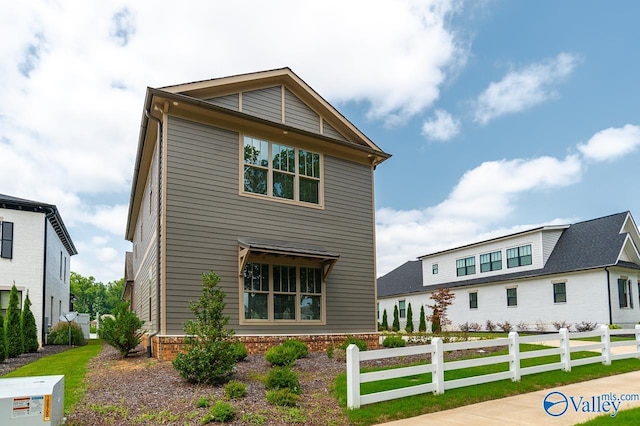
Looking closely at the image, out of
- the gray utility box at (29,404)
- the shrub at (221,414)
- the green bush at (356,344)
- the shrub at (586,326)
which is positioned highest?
the gray utility box at (29,404)

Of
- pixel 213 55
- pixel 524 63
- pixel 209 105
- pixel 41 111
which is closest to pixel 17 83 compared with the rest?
pixel 41 111

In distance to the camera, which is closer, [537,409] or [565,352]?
[537,409]

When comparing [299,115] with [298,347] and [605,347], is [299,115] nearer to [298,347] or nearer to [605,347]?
[298,347]

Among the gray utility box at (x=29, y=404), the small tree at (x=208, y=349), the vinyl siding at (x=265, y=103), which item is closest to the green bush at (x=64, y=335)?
the vinyl siding at (x=265, y=103)

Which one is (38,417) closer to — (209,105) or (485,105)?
(209,105)

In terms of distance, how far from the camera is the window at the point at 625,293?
83.7 feet

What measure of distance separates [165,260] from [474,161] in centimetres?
1657

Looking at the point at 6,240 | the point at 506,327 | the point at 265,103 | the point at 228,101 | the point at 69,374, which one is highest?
the point at 265,103

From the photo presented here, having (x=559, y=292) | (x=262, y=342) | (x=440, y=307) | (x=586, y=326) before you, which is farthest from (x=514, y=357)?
(x=559, y=292)

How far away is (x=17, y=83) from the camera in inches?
606

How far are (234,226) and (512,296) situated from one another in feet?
74.0

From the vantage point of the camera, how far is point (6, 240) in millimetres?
20641

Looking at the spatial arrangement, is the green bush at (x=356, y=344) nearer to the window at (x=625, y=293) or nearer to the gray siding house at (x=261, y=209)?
the gray siding house at (x=261, y=209)

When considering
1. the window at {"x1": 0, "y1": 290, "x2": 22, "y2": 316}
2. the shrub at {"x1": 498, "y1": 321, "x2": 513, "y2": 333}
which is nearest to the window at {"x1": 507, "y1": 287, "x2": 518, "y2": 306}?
the shrub at {"x1": 498, "y1": 321, "x2": 513, "y2": 333}
